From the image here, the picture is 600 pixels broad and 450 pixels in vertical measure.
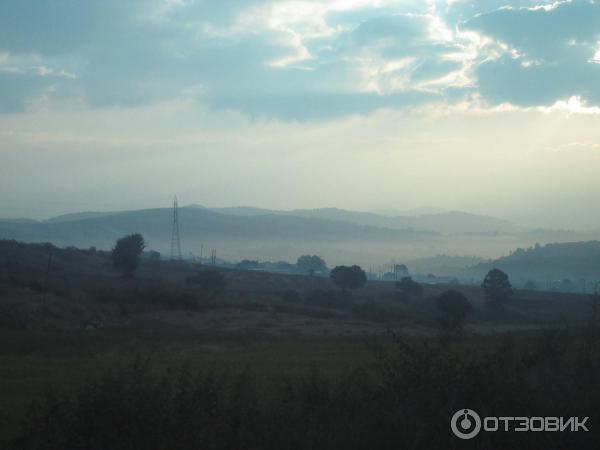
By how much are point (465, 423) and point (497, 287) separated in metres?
45.5

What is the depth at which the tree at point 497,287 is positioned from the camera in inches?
2017

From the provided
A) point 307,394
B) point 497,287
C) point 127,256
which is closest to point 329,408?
point 307,394

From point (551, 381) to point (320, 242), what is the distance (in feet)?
571

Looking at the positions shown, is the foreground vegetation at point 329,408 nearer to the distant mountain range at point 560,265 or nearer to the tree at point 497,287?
the distant mountain range at point 560,265

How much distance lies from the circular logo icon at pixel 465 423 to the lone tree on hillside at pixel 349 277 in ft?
208

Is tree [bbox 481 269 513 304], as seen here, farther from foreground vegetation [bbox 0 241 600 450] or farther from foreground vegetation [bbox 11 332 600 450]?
Result: foreground vegetation [bbox 11 332 600 450]

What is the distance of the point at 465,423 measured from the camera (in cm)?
876

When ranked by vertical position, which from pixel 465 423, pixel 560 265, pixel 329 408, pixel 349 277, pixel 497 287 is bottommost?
pixel 349 277

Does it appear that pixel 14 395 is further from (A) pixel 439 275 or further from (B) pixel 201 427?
(A) pixel 439 275

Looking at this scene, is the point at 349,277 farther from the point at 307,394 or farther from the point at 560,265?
the point at 307,394

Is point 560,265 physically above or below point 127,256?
below

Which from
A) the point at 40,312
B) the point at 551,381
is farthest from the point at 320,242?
the point at 551,381

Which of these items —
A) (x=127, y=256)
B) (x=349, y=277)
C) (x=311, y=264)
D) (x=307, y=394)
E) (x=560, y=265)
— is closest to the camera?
(x=307, y=394)

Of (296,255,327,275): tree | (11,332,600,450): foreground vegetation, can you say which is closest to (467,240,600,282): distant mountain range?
(296,255,327,275): tree
